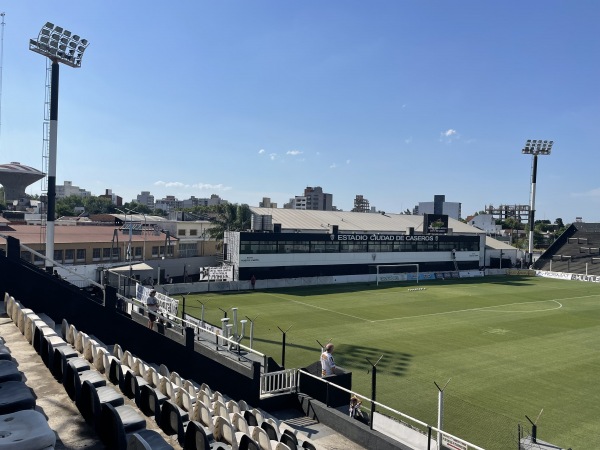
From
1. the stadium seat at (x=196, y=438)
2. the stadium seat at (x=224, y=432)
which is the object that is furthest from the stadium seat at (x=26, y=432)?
the stadium seat at (x=224, y=432)

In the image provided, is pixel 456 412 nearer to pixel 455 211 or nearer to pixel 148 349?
pixel 148 349

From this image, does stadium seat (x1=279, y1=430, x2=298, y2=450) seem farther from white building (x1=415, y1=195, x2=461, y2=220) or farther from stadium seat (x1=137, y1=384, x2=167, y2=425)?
white building (x1=415, y1=195, x2=461, y2=220)

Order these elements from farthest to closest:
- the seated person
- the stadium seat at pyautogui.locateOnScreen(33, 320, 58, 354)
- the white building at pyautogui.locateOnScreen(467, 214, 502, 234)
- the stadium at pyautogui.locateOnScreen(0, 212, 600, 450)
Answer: the white building at pyautogui.locateOnScreen(467, 214, 502, 234) → the seated person → the stadium at pyautogui.locateOnScreen(0, 212, 600, 450) → the stadium seat at pyautogui.locateOnScreen(33, 320, 58, 354)

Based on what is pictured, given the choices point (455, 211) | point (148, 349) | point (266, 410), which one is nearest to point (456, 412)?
point (266, 410)

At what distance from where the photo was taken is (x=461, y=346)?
26203mm

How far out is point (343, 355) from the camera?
23.8 meters

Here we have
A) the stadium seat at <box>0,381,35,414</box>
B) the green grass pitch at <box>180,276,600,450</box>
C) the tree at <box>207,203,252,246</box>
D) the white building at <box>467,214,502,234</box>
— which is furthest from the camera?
the white building at <box>467,214,502,234</box>

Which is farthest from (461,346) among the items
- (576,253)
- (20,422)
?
(576,253)

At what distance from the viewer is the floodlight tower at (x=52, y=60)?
112ft

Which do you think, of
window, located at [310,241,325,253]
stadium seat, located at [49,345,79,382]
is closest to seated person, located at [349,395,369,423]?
stadium seat, located at [49,345,79,382]

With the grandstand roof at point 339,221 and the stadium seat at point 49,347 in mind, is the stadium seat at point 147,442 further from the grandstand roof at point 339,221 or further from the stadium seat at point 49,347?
the grandstand roof at point 339,221

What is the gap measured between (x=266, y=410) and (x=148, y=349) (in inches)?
198

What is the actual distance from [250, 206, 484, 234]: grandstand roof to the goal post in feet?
31.1

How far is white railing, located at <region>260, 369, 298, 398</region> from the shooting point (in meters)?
15.4
